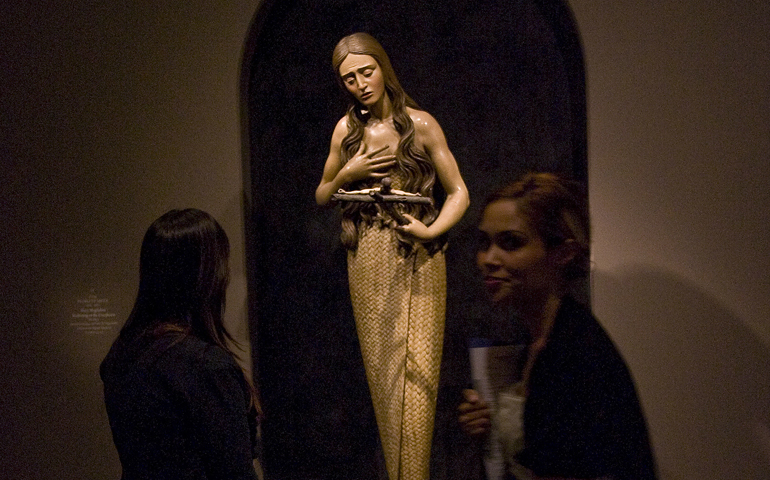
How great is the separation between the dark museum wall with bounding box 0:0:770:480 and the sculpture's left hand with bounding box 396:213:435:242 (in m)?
0.81

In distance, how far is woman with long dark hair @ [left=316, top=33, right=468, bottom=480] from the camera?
2.32 meters

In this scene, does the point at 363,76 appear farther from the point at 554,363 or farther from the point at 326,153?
the point at 554,363

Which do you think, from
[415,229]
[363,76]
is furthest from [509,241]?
[363,76]

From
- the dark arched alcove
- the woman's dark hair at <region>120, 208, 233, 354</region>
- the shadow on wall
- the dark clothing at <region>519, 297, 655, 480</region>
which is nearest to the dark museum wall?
the shadow on wall

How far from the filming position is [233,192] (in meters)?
2.85

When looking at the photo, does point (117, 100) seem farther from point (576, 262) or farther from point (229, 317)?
point (576, 262)

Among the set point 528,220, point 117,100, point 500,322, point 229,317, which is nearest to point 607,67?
point 500,322

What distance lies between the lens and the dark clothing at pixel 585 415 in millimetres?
1062

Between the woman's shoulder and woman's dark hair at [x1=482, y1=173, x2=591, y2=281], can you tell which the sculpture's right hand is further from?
woman's dark hair at [x1=482, y1=173, x2=591, y2=281]

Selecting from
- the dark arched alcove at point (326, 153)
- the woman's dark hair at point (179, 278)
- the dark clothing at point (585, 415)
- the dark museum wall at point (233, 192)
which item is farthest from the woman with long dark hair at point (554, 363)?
the dark arched alcove at point (326, 153)

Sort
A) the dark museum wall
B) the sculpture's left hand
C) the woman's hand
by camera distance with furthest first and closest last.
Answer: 1. the dark museum wall
2. the sculpture's left hand
3. the woman's hand

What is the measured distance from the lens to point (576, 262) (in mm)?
1190

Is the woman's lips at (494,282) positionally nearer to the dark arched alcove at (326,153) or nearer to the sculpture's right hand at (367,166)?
the sculpture's right hand at (367,166)

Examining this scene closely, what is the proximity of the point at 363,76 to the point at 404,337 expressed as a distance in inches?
37.1
